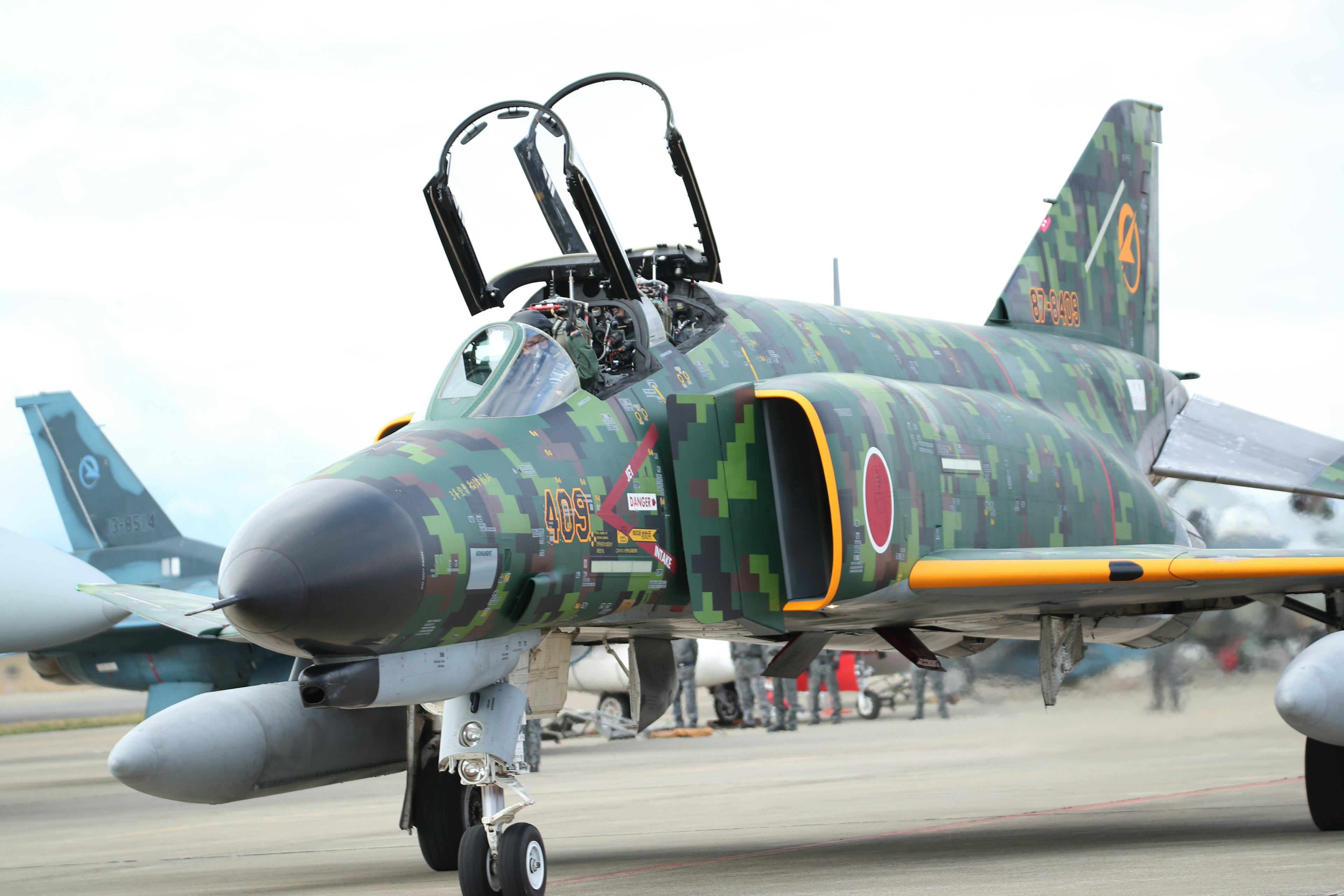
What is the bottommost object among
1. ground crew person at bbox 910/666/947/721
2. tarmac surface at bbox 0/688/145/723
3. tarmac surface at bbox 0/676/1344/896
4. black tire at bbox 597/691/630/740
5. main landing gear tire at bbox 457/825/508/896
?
tarmac surface at bbox 0/688/145/723

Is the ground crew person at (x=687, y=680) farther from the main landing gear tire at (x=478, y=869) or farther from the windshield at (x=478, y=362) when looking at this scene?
Result: the main landing gear tire at (x=478, y=869)

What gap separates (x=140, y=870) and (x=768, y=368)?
221 inches

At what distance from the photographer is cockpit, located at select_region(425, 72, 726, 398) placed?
729 cm

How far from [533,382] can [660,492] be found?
87cm

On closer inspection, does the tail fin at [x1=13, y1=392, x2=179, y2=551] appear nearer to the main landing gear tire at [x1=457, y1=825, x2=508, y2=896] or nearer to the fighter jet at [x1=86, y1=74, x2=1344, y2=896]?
the fighter jet at [x1=86, y1=74, x2=1344, y2=896]

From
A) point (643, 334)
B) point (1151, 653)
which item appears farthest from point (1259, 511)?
point (643, 334)

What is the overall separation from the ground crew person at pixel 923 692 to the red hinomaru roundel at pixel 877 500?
1335 centimetres

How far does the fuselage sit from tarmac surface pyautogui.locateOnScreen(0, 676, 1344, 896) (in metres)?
1.73

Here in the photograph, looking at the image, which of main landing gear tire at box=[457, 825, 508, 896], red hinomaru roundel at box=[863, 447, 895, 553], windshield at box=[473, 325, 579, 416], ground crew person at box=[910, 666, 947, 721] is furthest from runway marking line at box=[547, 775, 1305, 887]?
ground crew person at box=[910, 666, 947, 721]

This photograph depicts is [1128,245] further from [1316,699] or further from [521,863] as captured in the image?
[521,863]

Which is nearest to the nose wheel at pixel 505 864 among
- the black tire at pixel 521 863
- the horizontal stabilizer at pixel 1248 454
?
the black tire at pixel 521 863

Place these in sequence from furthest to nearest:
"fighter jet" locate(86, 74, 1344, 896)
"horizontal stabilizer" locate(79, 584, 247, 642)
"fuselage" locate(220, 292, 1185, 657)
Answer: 1. "horizontal stabilizer" locate(79, 584, 247, 642)
2. "fighter jet" locate(86, 74, 1344, 896)
3. "fuselage" locate(220, 292, 1185, 657)

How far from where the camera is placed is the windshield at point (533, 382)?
700 centimetres

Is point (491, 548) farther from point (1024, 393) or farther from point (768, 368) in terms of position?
point (1024, 393)
